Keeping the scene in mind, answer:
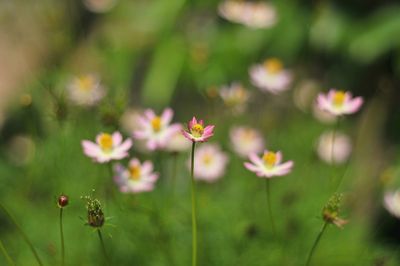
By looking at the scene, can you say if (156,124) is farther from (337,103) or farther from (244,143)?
(244,143)

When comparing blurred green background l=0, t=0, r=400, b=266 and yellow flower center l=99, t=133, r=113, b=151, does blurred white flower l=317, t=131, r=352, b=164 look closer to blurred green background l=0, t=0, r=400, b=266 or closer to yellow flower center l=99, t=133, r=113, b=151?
blurred green background l=0, t=0, r=400, b=266

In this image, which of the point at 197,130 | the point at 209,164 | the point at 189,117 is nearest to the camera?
the point at 197,130

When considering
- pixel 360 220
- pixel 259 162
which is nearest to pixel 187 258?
pixel 259 162

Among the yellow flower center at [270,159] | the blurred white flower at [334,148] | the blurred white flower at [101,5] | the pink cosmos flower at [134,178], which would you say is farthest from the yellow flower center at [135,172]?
the blurred white flower at [101,5]

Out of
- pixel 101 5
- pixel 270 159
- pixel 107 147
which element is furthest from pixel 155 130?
pixel 101 5

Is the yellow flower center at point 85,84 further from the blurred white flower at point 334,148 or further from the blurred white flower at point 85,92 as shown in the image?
the blurred white flower at point 334,148

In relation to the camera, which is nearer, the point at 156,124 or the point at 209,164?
the point at 156,124
